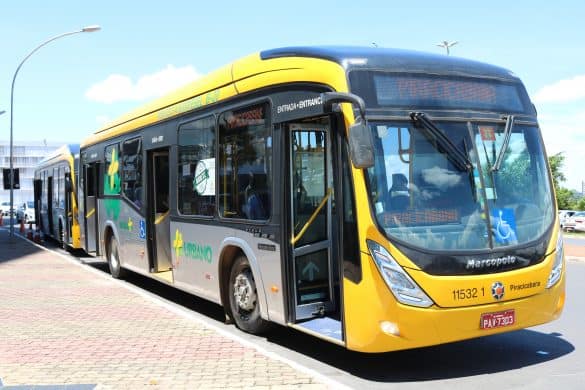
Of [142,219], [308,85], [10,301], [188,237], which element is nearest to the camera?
[308,85]

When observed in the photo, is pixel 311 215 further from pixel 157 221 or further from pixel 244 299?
pixel 157 221

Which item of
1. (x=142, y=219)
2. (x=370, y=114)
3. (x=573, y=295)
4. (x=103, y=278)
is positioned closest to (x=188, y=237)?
(x=142, y=219)

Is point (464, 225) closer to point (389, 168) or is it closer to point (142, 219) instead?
point (389, 168)

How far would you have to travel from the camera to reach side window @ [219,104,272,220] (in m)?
7.38

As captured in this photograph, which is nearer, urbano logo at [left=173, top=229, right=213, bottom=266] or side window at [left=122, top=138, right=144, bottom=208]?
urbano logo at [left=173, top=229, right=213, bottom=266]

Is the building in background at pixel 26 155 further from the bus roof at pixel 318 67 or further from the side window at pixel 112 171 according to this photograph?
the bus roof at pixel 318 67

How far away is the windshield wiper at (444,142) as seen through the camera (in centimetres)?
605

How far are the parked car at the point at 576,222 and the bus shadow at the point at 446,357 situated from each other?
Result: 39.0 metres

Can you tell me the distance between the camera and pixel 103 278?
1414 centimetres

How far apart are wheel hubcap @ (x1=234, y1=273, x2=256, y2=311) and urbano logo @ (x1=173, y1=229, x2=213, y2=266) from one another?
770 millimetres

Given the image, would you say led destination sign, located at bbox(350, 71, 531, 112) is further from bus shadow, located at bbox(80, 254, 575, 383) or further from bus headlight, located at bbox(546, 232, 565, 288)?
bus shadow, located at bbox(80, 254, 575, 383)

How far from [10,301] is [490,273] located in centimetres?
818

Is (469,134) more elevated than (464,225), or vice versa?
(469,134)

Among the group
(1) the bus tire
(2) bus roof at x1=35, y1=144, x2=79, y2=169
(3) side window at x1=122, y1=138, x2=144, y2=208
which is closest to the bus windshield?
(3) side window at x1=122, y1=138, x2=144, y2=208
